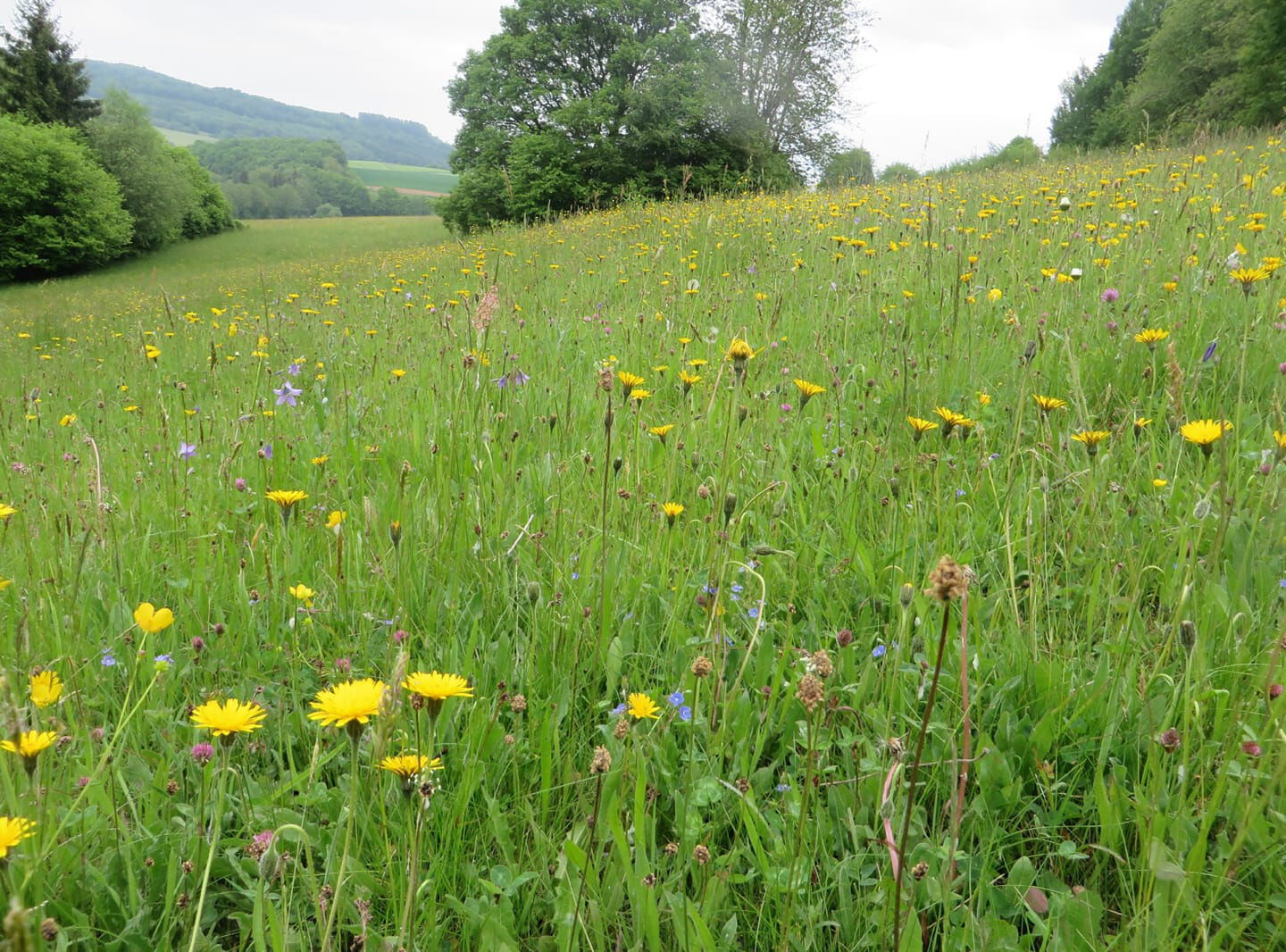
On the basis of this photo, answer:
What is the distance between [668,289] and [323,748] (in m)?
3.94

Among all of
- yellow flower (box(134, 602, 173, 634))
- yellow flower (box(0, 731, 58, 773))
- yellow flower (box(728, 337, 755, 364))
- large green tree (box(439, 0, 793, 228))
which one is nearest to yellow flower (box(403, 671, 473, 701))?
yellow flower (box(0, 731, 58, 773))

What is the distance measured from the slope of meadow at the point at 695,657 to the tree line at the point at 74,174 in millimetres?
32421

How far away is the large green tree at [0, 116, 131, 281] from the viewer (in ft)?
86.8

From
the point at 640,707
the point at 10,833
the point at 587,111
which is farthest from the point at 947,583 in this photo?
the point at 587,111

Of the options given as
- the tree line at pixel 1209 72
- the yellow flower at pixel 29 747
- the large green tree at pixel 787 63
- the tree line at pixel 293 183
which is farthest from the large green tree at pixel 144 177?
the yellow flower at pixel 29 747

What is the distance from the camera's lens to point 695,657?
4.36 ft

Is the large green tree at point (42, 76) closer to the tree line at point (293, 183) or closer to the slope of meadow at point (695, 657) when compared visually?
the tree line at point (293, 183)

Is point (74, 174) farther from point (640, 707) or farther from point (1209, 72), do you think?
point (1209, 72)

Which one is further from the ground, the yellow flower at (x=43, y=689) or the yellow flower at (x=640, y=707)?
the yellow flower at (x=43, y=689)

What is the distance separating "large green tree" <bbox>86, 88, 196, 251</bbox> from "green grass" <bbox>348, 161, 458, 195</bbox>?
77942 mm

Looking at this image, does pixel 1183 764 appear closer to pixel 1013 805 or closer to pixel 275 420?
pixel 1013 805

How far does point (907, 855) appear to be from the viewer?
108 cm

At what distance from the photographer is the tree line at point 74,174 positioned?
26.8 metres

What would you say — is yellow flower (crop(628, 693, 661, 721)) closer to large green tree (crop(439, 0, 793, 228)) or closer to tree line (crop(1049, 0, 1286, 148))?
tree line (crop(1049, 0, 1286, 148))
